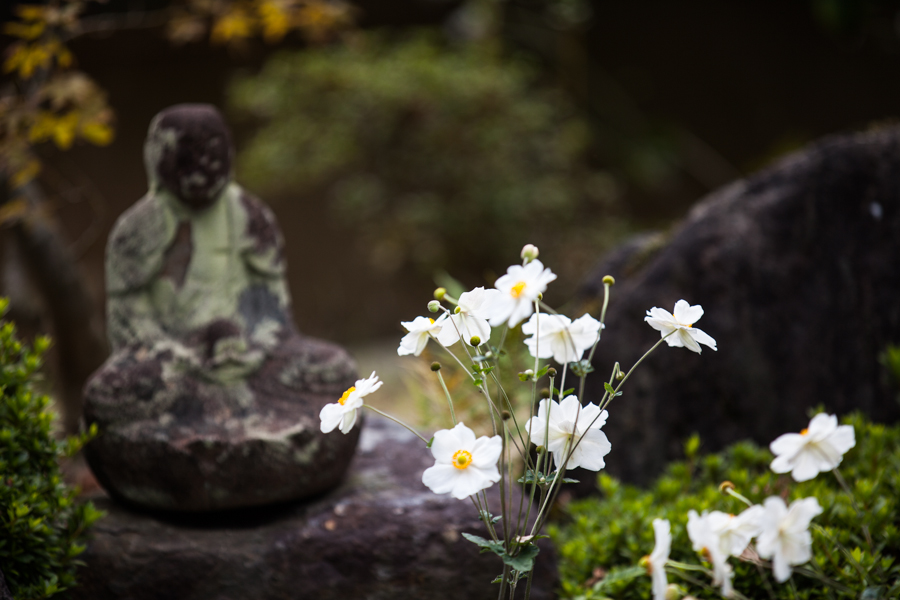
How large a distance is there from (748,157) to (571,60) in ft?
6.81

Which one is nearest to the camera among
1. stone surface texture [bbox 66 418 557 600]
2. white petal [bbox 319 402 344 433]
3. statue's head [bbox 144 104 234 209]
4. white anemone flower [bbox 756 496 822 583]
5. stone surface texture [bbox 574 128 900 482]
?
white anemone flower [bbox 756 496 822 583]

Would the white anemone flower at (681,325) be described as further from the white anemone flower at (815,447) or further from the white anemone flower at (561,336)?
the white anemone flower at (815,447)

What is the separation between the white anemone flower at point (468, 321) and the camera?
53.9 inches


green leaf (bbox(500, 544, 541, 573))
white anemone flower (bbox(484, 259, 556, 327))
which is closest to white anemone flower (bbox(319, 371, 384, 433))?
white anemone flower (bbox(484, 259, 556, 327))

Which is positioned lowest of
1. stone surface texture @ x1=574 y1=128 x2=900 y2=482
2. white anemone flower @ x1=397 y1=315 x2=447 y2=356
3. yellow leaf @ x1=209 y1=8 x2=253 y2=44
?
white anemone flower @ x1=397 y1=315 x2=447 y2=356

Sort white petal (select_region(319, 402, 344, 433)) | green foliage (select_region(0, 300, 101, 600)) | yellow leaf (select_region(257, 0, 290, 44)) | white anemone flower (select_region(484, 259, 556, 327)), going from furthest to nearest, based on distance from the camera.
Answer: yellow leaf (select_region(257, 0, 290, 44)) < green foliage (select_region(0, 300, 101, 600)) < white petal (select_region(319, 402, 344, 433)) < white anemone flower (select_region(484, 259, 556, 327))

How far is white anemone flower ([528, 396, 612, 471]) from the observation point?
4.38 feet

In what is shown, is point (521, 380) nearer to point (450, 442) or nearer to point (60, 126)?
point (450, 442)

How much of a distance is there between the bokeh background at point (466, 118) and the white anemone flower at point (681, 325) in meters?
3.76

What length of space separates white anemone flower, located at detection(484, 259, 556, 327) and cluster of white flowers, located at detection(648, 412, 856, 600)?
398 mm

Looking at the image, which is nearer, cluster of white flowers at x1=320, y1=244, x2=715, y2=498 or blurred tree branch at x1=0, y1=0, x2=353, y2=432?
cluster of white flowers at x1=320, y1=244, x2=715, y2=498

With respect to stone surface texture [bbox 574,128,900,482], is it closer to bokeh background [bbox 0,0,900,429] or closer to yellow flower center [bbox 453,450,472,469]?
yellow flower center [bbox 453,450,472,469]

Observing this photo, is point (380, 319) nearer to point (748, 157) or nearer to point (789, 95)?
point (748, 157)

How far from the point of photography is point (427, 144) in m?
5.87
